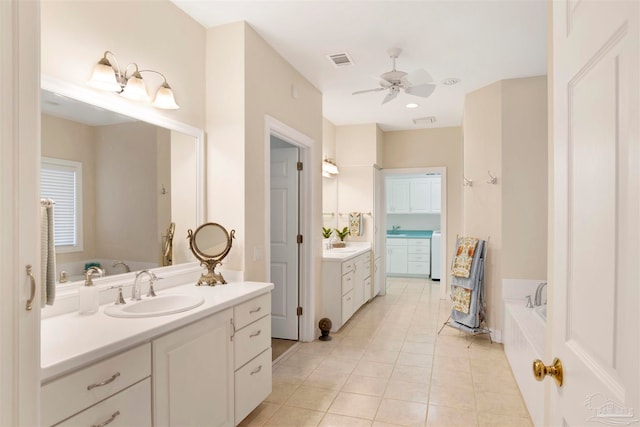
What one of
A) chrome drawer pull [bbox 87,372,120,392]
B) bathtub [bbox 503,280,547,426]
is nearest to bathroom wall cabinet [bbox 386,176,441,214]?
bathtub [bbox 503,280,547,426]

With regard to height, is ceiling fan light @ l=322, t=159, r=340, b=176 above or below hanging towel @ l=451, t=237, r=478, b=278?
above

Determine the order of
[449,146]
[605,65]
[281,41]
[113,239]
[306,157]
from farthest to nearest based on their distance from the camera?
[449,146]
[306,157]
[281,41]
[113,239]
[605,65]

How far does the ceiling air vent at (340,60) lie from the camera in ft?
10.9

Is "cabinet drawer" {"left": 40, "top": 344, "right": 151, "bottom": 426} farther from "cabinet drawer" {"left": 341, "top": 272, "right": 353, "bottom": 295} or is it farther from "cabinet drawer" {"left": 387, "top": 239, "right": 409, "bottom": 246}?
"cabinet drawer" {"left": 387, "top": 239, "right": 409, "bottom": 246}

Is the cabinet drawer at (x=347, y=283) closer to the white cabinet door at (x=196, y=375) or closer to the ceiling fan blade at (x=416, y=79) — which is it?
the ceiling fan blade at (x=416, y=79)

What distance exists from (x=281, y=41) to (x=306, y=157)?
1.20 metres

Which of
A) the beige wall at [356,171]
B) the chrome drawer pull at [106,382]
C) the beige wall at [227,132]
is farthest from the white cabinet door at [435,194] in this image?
the chrome drawer pull at [106,382]

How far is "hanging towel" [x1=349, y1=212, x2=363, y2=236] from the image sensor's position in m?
5.71

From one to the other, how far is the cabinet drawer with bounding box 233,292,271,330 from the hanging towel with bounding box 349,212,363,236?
333 centimetres

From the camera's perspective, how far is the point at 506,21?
2775 mm

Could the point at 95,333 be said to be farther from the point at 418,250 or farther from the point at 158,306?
the point at 418,250

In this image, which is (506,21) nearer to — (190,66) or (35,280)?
(190,66)

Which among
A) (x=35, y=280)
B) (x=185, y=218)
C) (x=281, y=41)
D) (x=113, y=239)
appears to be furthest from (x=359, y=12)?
(x=35, y=280)

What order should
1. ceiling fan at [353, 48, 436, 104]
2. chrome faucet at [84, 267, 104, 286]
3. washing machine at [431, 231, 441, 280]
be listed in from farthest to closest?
1. washing machine at [431, 231, 441, 280]
2. ceiling fan at [353, 48, 436, 104]
3. chrome faucet at [84, 267, 104, 286]
